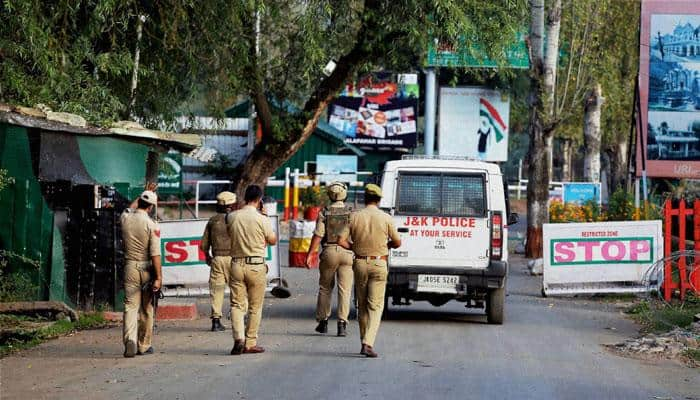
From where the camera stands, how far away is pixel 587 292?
2009 cm

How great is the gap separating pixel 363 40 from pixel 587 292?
20.1 ft

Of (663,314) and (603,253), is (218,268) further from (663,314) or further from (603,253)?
(603,253)

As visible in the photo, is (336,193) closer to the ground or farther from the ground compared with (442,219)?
farther from the ground

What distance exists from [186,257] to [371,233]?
5.87 m

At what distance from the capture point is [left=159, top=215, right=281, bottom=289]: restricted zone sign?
1812 cm

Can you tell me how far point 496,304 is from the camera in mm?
16172

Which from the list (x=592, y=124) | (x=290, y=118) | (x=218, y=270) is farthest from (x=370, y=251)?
(x=592, y=124)

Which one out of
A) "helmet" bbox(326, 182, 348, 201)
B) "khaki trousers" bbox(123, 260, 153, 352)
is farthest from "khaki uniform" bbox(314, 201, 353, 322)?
"khaki trousers" bbox(123, 260, 153, 352)

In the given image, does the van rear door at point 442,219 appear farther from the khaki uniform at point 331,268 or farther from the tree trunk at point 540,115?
the tree trunk at point 540,115

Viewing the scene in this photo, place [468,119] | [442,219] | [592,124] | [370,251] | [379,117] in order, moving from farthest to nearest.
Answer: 1. [379,117]
2. [468,119]
3. [592,124]
4. [442,219]
5. [370,251]

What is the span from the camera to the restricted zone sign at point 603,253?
64.7ft

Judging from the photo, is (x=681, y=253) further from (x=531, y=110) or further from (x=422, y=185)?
(x=531, y=110)

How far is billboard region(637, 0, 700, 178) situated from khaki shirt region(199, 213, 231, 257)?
12.9 meters

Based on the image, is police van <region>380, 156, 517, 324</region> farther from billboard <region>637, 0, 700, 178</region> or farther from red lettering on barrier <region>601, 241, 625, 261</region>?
billboard <region>637, 0, 700, 178</region>
